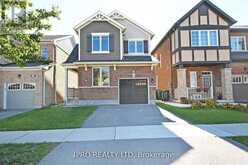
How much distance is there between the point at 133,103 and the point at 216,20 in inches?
446

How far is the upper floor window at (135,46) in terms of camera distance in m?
24.0

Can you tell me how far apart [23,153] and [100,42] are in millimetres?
17045

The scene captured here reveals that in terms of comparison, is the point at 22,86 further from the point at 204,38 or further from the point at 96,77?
the point at 204,38

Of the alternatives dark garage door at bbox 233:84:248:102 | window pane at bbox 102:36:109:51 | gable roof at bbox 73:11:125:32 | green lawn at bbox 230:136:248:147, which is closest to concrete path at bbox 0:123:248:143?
green lawn at bbox 230:136:248:147

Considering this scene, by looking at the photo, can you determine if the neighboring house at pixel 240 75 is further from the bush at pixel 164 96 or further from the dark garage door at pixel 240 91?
the bush at pixel 164 96

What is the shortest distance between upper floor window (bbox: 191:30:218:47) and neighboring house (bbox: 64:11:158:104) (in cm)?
469

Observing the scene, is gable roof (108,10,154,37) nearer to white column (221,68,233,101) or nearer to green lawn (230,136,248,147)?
white column (221,68,233,101)

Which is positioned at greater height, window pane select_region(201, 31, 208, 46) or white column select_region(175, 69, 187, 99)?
window pane select_region(201, 31, 208, 46)

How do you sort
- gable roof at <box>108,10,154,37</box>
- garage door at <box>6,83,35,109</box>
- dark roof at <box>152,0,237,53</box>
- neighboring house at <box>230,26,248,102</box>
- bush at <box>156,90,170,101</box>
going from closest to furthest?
garage door at <box>6,83,35,109</box>
dark roof at <box>152,0,237,53</box>
gable roof at <box>108,10,154,37</box>
neighboring house at <box>230,26,248,102</box>
bush at <box>156,90,170,101</box>

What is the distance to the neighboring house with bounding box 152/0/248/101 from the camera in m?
23.9

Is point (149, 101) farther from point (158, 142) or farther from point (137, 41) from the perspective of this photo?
point (158, 142)

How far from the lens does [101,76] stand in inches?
895

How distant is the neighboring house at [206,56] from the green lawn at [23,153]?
18.1m

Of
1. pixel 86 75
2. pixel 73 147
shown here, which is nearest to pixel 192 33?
pixel 86 75
